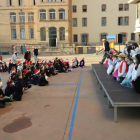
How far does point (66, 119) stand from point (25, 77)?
5713 millimetres

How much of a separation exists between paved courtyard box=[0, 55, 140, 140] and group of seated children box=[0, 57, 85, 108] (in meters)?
0.42

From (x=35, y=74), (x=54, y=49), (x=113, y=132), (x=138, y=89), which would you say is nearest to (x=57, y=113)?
(x=113, y=132)

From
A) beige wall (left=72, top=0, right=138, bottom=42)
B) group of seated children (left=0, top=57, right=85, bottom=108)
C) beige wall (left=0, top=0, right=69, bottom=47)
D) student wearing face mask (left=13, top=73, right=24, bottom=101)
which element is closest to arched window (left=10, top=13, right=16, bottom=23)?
beige wall (left=0, top=0, right=69, bottom=47)

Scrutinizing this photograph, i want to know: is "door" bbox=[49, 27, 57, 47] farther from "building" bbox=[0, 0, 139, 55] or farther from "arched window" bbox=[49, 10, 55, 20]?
"arched window" bbox=[49, 10, 55, 20]

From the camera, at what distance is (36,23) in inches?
1732

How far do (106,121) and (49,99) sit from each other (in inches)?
118

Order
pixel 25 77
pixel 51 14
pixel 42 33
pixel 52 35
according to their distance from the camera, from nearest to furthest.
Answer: pixel 25 77
pixel 51 14
pixel 42 33
pixel 52 35

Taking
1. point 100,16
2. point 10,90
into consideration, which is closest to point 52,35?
point 100,16

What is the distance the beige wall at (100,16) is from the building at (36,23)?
661cm

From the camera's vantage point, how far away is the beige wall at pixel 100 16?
47.4m

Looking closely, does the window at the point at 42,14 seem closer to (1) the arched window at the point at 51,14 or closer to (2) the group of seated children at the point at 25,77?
(1) the arched window at the point at 51,14

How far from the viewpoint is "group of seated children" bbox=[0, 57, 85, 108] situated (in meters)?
7.78

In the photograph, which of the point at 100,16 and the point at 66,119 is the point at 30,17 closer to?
the point at 100,16

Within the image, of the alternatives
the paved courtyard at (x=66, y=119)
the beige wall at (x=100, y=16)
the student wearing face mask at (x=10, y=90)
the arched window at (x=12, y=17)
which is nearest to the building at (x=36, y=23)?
the arched window at (x=12, y=17)
